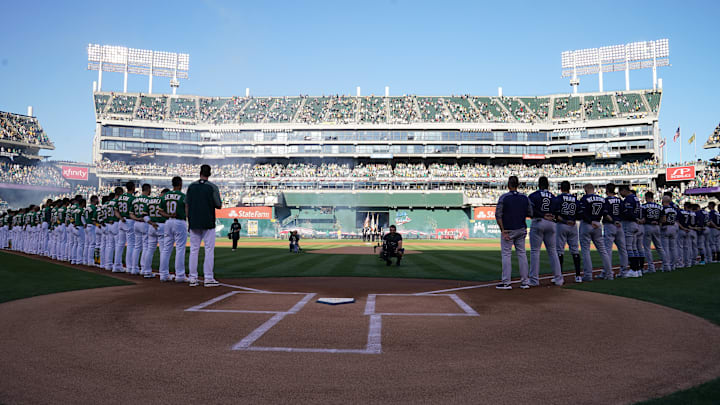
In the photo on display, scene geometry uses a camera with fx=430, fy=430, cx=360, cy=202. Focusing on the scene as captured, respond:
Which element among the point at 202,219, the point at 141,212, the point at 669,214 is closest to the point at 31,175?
the point at 141,212

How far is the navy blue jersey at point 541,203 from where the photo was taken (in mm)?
9367

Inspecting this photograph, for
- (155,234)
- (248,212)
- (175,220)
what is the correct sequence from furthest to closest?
(248,212), (155,234), (175,220)

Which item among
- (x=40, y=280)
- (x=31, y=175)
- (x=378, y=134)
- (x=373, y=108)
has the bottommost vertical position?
(x=40, y=280)

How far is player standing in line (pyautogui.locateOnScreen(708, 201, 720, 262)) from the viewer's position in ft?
48.7

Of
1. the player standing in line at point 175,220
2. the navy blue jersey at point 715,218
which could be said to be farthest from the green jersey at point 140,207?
the navy blue jersey at point 715,218

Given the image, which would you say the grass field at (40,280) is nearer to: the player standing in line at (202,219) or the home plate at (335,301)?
the player standing in line at (202,219)

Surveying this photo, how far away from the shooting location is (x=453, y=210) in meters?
52.2

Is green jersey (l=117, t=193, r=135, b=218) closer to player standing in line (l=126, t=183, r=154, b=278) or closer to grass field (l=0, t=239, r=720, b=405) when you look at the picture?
A: player standing in line (l=126, t=183, r=154, b=278)

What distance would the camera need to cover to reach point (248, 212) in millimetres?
48000

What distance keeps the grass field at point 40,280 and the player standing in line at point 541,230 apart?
9.05 metres

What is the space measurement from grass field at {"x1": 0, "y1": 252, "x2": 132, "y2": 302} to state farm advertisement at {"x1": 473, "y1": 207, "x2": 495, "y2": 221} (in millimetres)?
42351

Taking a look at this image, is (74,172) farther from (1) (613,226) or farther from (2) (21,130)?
(1) (613,226)

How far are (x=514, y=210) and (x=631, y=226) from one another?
4.47 metres

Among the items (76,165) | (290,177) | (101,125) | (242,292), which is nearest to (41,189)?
(76,165)
